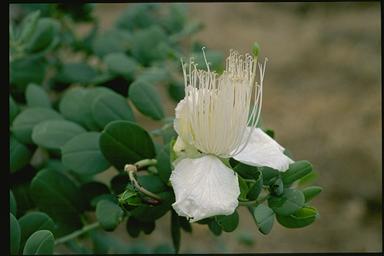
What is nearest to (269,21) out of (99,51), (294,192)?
(99,51)

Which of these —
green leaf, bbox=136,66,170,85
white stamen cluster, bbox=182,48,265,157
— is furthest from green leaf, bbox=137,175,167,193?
green leaf, bbox=136,66,170,85

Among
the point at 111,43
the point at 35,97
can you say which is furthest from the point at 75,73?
the point at 35,97

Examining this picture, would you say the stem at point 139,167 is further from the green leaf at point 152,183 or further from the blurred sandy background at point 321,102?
the blurred sandy background at point 321,102

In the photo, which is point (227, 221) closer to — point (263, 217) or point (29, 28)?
point (263, 217)

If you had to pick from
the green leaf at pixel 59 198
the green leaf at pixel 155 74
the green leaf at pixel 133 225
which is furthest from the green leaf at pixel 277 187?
the green leaf at pixel 155 74

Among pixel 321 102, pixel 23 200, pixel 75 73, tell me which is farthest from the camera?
→ pixel 321 102

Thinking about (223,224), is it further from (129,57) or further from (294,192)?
(129,57)

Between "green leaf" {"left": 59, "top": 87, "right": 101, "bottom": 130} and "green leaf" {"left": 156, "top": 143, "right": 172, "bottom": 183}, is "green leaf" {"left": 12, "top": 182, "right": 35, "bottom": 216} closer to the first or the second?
"green leaf" {"left": 59, "top": 87, "right": 101, "bottom": 130}
